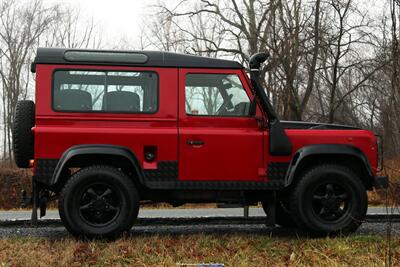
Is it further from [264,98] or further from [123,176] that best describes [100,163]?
[264,98]

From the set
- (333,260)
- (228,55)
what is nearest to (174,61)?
(333,260)

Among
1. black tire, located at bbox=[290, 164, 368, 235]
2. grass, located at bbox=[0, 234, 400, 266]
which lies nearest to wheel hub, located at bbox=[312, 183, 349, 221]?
black tire, located at bbox=[290, 164, 368, 235]

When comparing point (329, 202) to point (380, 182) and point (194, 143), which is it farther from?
point (194, 143)

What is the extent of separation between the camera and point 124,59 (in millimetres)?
6496

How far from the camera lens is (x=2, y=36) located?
31516 mm

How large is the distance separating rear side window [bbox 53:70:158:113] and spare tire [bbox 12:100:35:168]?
1.38 ft

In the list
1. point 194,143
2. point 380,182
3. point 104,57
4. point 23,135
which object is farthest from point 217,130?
point 23,135

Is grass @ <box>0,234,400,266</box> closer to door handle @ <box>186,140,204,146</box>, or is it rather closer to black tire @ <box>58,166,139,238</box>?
black tire @ <box>58,166,139,238</box>

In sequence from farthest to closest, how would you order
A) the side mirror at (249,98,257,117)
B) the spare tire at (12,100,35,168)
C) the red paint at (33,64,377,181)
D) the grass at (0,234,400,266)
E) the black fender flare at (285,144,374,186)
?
1. the side mirror at (249,98,257,117)
2. the black fender flare at (285,144,374,186)
3. the spare tire at (12,100,35,168)
4. the red paint at (33,64,377,181)
5. the grass at (0,234,400,266)

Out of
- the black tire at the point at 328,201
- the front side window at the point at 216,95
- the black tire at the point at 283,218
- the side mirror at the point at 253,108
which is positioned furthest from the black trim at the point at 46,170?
the black tire at the point at 283,218

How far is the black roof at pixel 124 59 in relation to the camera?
21.1 ft

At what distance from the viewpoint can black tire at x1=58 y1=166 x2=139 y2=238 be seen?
20.4 ft

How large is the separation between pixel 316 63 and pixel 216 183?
17108 mm

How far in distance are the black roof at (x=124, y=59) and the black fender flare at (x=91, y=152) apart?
3.54 ft
